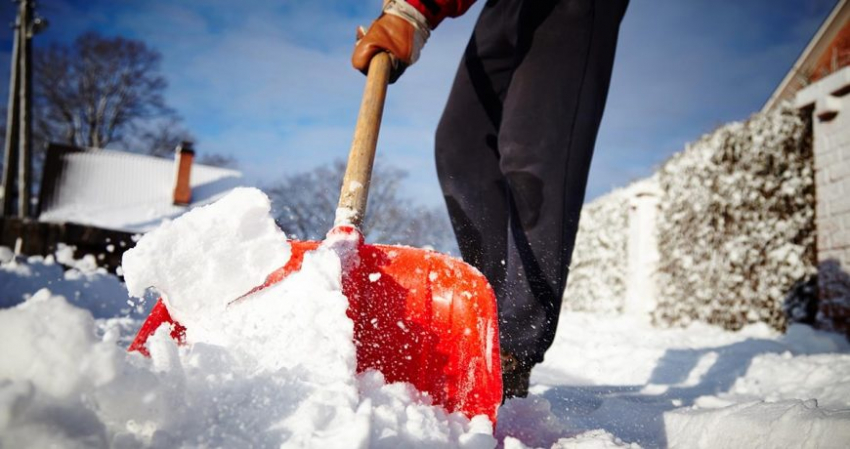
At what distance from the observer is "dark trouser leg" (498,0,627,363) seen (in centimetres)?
139

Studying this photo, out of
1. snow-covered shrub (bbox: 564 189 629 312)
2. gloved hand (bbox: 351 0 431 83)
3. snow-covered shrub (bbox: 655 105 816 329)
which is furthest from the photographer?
snow-covered shrub (bbox: 564 189 629 312)

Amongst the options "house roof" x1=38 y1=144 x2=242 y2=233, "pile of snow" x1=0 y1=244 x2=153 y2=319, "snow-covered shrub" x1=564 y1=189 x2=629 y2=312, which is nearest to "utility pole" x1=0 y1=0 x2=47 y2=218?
"house roof" x1=38 y1=144 x2=242 y2=233

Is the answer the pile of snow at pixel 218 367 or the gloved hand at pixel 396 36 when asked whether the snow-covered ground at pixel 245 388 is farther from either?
the gloved hand at pixel 396 36

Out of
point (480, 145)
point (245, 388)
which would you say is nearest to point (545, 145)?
point (480, 145)

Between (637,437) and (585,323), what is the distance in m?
4.32

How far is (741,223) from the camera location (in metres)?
4.74

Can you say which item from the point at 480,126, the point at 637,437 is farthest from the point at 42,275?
the point at 637,437

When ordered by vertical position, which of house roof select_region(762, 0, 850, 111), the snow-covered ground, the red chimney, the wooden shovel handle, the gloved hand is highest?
house roof select_region(762, 0, 850, 111)

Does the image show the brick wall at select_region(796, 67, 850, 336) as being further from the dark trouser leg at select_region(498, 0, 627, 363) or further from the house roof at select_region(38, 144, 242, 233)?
the house roof at select_region(38, 144, 242, 233)

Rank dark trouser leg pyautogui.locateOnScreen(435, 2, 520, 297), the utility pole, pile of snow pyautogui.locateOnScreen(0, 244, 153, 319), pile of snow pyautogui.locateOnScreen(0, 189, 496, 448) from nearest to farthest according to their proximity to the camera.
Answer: pile of snow pyautogui.locateOnScreen(0, 189, 496, 448)
dark trouser leg pyautogui.locateOnScreen(435, 2, 520, 297)
pile of snow pyautogui.locateOnScreen(0, 244, 153, 319)
the utility pole

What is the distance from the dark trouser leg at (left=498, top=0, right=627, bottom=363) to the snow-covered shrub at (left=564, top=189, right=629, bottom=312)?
5.89 m

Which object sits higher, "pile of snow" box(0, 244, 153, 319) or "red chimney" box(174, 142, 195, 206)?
"red chimney" box(174, 142, 195, 206)

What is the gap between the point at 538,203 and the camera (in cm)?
144

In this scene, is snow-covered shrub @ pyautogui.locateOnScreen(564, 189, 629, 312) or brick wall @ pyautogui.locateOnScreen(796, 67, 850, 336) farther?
snow-covered shrub @ pyautogui.locateOnScreen(564, 189, 629, 312)
